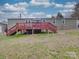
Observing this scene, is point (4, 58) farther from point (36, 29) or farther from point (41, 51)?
point (36, 29)

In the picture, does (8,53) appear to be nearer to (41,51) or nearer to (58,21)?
(41,51)

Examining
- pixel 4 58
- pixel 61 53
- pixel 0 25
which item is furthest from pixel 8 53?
pixel 0 25

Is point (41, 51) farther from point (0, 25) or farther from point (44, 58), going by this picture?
point (0, 25)

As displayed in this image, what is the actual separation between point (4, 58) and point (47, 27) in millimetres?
15579

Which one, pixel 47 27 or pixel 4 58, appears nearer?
pixel 4 58

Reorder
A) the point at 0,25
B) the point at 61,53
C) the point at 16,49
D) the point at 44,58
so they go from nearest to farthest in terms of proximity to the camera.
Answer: the point at 44,58
the point at 61,53
the point at 16,49
the point at 0,25

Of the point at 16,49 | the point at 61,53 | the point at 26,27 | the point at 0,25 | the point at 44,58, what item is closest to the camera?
the point at 44,58

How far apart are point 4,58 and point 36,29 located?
16.0 meters

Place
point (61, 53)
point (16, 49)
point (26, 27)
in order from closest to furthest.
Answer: point (61, 53) < point (16, 49) < point (26, 27)

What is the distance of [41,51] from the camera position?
11.1 metres

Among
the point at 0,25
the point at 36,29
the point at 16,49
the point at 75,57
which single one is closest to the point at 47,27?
the point at 36,29

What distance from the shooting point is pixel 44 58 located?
9.98 meters

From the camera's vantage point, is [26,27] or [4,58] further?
[26,27]

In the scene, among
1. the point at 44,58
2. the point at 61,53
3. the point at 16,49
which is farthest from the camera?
the point at 16,49
